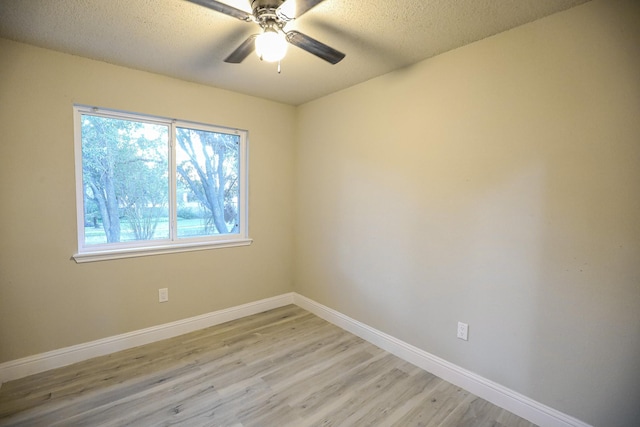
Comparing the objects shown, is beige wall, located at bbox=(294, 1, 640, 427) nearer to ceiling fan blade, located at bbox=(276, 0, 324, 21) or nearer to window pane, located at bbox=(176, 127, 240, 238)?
ceiling fan blade, located at bbox=(276, 0, 324, 21)

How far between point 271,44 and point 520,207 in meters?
1.71

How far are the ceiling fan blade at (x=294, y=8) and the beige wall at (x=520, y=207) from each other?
117cm

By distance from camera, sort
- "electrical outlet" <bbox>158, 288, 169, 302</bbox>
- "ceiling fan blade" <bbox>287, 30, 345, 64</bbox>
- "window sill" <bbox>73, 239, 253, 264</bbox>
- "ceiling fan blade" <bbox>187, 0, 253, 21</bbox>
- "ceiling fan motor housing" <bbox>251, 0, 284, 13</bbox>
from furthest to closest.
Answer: "electrical outlet" <bbox>158, 288, 169, 302</bbox> < "window sill" <bbox>73, 239, 253, 264</bbox> < "ceiling fan blade" <bbox>287, 30, 345, 64</bbox> < "ceiling fan motor housing" <bbox>251, 0, 284, 13</bbox> < "ceiling fan blade" <bbox>187, 0, 253, 21</bbox>

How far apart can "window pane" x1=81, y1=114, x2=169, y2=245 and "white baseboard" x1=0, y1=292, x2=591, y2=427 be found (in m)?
0.85

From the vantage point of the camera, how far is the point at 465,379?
6.71 feet

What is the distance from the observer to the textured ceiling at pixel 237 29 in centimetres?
159

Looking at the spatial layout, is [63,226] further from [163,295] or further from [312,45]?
[312,45]

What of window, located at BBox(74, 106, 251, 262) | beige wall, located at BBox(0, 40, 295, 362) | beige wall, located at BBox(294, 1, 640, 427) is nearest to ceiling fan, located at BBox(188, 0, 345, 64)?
beige wall, located at BBox(294, 1, 640, 427)

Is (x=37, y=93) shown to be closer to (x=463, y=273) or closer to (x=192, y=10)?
(x=192, y=10)

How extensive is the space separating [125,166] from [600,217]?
3307 millimetres

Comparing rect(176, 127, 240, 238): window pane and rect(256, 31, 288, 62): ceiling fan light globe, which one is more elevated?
rect(256, 31, 288, 62): ceiling fan light globe

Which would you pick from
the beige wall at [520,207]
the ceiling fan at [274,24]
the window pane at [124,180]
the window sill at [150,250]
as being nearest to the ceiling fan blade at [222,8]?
the ceiling fan at [274,24]

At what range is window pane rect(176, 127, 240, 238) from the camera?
2.83 metres

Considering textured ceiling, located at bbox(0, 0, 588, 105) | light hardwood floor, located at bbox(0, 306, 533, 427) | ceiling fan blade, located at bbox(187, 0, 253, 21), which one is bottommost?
light hardwood floor, located at bbox(0, 306, 533, 427)
